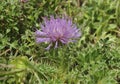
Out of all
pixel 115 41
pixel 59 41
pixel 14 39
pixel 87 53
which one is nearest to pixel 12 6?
pixel 14 39

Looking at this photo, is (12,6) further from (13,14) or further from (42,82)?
(42,82)

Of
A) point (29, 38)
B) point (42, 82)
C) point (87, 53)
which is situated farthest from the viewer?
point (29, 38)

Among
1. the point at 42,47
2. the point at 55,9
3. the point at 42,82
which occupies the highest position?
the point at 55,9
